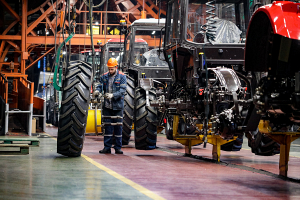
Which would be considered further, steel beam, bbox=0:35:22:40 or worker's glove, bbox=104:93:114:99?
steel beam, bbox=0:35:22:40

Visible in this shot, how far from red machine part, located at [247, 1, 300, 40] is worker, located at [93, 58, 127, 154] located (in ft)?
16.1

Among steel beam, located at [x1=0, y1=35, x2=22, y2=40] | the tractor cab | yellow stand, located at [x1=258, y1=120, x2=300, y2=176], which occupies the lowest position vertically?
yellow stand, located at [x1=258, y1=120, x2=300, y2=176]

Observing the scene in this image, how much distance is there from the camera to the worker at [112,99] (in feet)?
32.1

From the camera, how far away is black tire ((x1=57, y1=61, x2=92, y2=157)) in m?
8.34

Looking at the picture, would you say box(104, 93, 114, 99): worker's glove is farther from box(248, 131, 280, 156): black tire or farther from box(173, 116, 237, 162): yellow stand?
box(248, 131, 280, 156): black tire

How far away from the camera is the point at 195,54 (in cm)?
844

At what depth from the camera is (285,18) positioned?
16.4 ft

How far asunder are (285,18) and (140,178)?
265cm

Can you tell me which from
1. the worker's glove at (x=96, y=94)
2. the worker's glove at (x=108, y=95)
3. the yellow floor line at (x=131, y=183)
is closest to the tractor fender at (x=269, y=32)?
the yellow floor line at (x=131, y=183)

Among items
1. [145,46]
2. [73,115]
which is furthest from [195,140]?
[145,46]

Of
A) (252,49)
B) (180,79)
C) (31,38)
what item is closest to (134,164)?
(180,79)

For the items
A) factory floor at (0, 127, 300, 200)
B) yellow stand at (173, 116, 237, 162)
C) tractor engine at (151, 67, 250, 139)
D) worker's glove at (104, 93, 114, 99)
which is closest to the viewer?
factory floor at (0, 127, 300, 200)

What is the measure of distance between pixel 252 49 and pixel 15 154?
198 inches

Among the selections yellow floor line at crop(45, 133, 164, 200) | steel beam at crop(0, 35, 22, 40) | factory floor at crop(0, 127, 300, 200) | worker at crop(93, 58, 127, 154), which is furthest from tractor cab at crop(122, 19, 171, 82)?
steel beam at crop(0, 35, 22, 40)
